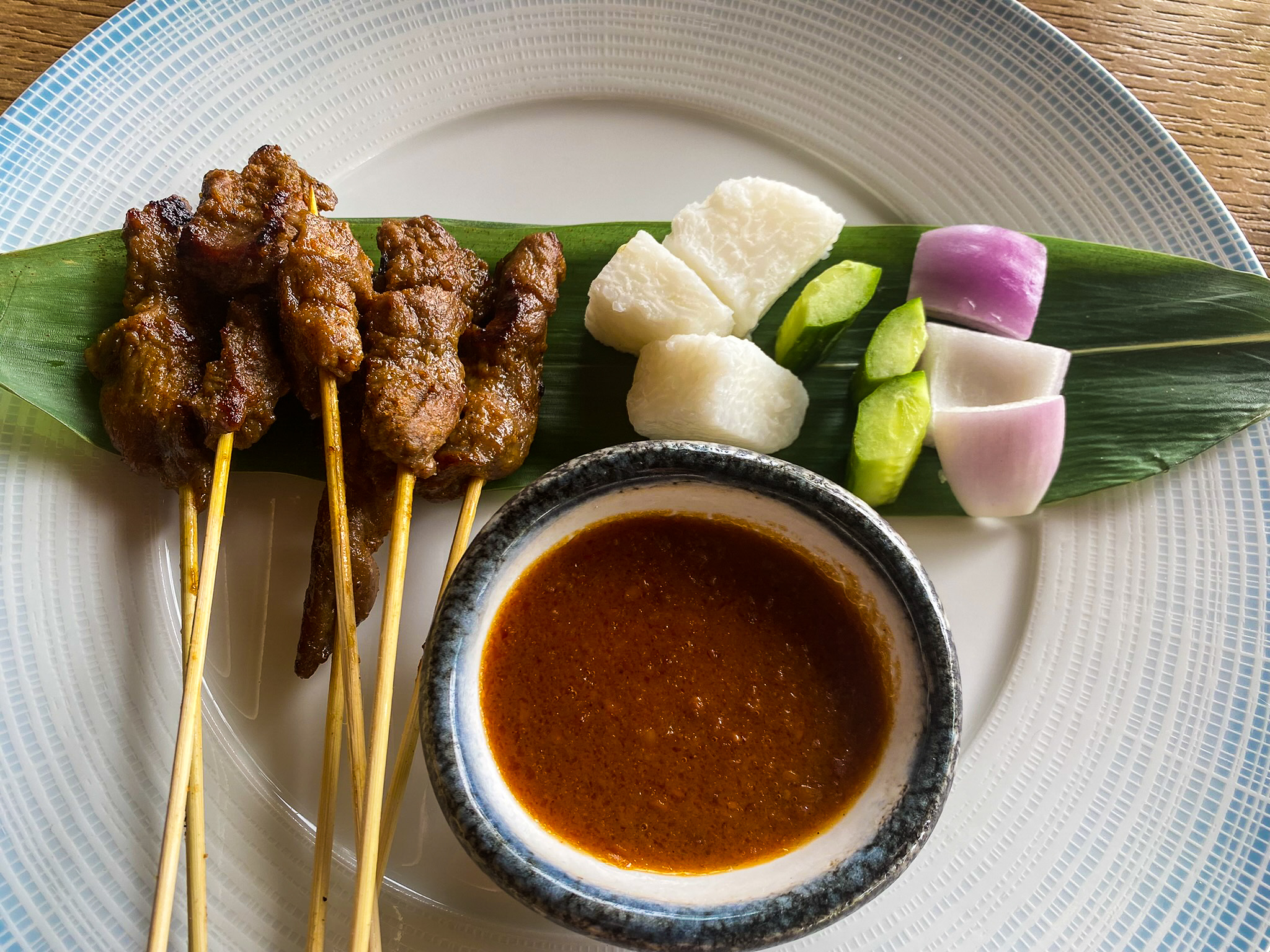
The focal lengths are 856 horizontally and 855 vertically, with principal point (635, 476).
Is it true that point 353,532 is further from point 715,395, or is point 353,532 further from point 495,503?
point 715,395

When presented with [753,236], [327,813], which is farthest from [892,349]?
[327,813]

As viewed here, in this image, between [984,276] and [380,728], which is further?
[984,276]

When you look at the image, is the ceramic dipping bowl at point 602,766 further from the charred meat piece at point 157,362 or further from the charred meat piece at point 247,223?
the charred meat piece at point 247,223

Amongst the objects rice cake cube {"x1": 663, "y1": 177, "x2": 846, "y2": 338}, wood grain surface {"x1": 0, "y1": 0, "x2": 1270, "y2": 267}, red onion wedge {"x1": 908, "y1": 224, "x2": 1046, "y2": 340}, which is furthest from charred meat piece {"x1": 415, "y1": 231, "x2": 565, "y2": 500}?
wood grain surface {"x1": 0, "y1": 0, "x2": 1270, "y2": 267}

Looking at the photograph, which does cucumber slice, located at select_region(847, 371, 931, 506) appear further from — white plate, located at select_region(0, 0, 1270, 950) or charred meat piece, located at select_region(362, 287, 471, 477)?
charred meat piece, located at select_region(362, 287, 471, 477)

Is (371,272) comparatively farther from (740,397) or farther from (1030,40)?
(1030,40)

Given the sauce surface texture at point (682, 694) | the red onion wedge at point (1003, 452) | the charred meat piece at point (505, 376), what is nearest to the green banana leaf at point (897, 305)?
the red onion wedge at point (1003, 452)
